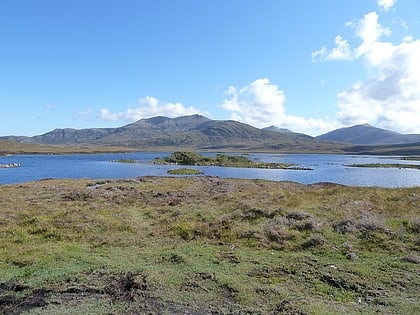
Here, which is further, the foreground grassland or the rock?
the rock

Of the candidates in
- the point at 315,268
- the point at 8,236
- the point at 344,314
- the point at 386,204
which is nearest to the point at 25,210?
the point at 8,236

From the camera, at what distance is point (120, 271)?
16203mm

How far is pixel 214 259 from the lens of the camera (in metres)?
17.7

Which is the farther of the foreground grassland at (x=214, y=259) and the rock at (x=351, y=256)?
the rock at (x=351, y=256)

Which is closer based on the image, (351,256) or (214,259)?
(214,259)

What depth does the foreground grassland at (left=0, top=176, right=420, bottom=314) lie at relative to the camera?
43.7 feet

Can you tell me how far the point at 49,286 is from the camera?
14.7 metres

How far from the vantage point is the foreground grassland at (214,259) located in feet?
43.7

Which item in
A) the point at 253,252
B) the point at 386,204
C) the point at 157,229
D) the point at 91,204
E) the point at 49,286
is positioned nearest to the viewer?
the point at 49,286

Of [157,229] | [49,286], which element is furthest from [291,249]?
[49,286]

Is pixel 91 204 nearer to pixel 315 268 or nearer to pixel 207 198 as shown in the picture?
pixel 207 198

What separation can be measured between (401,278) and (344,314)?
188 inches

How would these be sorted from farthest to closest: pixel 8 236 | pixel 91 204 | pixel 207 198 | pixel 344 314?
pixel 207 198 < pixel 91 204 < pixel 8 236 < pixel 344 314

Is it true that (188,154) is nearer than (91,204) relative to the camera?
No
